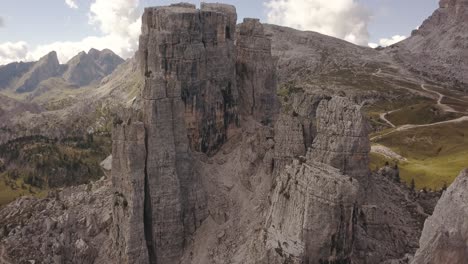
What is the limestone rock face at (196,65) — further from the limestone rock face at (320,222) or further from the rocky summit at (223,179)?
the limestone rock face at (320,222)

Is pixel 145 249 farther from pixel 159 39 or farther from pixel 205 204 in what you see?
pixel 159 39

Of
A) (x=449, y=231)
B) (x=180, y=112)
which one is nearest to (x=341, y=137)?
(x=180, y=112)

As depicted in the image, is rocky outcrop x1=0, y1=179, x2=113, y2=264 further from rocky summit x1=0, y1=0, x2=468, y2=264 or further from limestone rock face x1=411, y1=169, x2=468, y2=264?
limestone rock face x1=411, y1=169, x2=468, y2=264

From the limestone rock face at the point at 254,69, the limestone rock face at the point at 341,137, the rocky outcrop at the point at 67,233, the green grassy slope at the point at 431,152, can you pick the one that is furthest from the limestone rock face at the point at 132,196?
the green grassy slope at the point at 431,152

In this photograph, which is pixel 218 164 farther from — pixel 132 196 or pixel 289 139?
pixel 132 196

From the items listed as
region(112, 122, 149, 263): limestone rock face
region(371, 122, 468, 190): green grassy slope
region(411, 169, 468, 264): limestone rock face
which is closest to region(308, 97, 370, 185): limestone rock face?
region(411, 169, 468, 264): limestone rock face

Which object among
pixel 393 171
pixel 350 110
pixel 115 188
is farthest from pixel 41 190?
pixel 350 110
